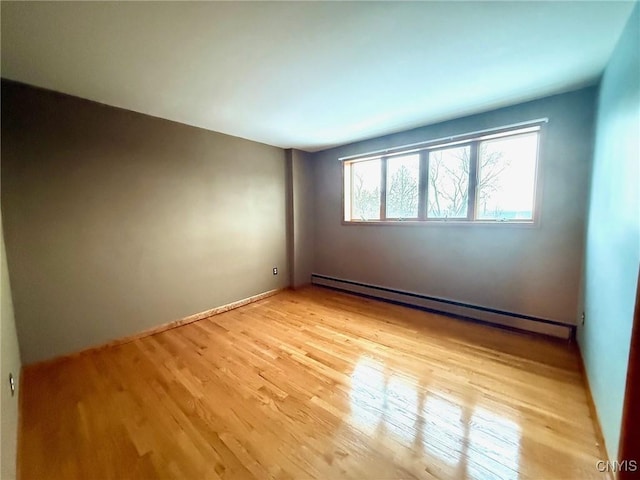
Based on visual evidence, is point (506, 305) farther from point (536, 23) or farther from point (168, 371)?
point (168, 371)

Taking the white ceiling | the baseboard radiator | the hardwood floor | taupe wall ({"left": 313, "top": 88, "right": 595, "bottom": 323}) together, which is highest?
the white ceiling

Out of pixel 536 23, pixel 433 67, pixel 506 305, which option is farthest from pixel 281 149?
pixel 506 305

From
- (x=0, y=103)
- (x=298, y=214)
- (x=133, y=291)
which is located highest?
(x=0, y=103)

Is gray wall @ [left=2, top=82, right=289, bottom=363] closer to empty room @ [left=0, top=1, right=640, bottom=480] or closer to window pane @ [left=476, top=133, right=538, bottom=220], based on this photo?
empty room @ [left=0, top=1, right=640, bottom=480]

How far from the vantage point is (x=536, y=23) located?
1415 mm

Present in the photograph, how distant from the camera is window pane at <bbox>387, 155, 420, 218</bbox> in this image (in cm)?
333

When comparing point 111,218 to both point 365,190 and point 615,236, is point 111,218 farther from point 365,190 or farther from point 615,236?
point 615,236

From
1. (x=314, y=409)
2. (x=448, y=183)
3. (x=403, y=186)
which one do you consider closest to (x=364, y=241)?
(x=403, y=186)

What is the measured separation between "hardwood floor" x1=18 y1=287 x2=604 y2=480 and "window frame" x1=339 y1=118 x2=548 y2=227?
1206mm

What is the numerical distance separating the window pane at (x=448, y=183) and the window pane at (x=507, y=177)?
151 millimetres

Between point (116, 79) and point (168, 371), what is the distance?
230 cm

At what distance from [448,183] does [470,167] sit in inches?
10.9

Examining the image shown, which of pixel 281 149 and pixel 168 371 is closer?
pixel 168 371

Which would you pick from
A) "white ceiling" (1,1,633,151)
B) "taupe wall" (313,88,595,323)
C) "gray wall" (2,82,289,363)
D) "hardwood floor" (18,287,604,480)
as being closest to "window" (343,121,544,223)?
"taupe wall" (313,88,595,323)
